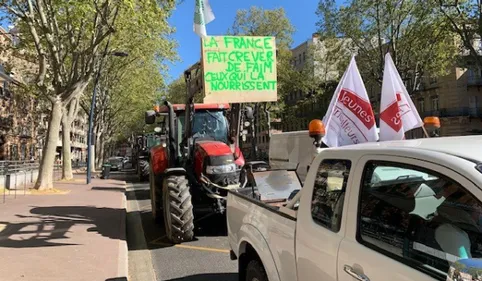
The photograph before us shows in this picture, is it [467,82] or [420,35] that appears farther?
[467,82]

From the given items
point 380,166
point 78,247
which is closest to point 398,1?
point 78,247

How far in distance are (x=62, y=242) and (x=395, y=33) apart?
2778 cm

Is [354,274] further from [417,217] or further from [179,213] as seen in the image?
[179,213]

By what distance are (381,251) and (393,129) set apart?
7.10 ft

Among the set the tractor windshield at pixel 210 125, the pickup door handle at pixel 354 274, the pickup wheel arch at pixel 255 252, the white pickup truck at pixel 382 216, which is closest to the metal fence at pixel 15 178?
the tractor windshield at pixel 210 125

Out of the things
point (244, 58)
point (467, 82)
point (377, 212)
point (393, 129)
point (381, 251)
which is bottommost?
point (381, 251)

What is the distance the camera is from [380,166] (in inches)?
100

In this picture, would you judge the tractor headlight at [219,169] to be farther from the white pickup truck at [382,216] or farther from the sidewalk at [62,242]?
the white pickup truck at [382,216]

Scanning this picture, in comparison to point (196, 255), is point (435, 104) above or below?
above

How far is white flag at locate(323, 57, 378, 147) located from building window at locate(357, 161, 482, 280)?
1.66m

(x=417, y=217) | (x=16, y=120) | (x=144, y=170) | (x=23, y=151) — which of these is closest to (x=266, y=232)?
(x=417, y=217)

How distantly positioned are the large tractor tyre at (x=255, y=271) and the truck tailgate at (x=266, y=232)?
0.15 meters

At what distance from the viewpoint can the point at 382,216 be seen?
8.08 ft

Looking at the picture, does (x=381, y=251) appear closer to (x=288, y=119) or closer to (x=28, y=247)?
(x=28, y=247)
